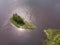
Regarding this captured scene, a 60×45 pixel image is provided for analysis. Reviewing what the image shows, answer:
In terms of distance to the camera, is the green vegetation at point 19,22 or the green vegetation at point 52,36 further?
the green vegetation at point 19,22

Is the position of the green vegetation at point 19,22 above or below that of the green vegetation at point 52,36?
above

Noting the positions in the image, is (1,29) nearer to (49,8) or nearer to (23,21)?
(23,21)

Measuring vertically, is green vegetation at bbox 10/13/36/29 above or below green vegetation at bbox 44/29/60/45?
above

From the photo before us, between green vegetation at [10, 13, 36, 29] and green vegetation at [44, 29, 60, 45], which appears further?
green vegetation at [10, 13, 36, 29]

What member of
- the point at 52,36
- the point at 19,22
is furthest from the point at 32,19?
the point at 52,36

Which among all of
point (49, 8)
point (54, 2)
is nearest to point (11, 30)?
point (49, 8)
